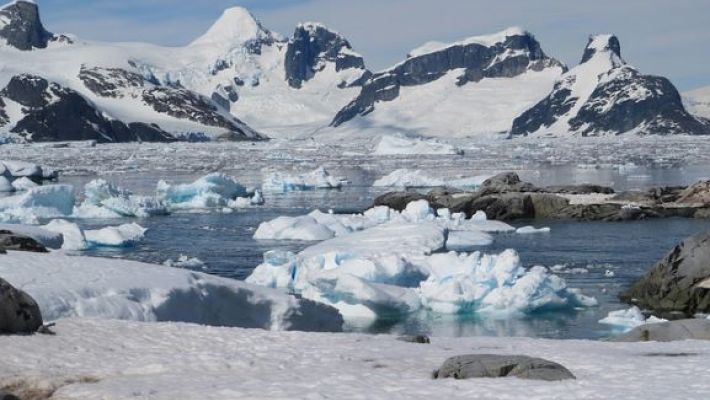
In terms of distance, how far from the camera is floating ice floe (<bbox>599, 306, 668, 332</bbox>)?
1955 cm

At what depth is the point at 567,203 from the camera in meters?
42.5

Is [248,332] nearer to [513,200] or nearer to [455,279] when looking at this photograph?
[455,279]

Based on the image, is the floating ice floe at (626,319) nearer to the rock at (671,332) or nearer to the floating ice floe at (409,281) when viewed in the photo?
the floating ice floe at (409,281)

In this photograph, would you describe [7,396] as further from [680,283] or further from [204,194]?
[204,194]

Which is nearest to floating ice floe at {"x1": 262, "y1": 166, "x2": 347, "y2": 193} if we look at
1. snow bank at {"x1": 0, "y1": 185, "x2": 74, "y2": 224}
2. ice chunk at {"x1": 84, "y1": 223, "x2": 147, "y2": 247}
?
snow bank at {"x1": 0, "y1": 185, "x2": 74, "y2": 224}

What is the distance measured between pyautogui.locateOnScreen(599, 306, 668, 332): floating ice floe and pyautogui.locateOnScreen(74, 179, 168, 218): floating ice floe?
2643 centimetres

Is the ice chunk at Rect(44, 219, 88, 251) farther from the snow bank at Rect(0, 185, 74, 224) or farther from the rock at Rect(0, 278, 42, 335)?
the rock at Rect(0, 278, 42, 335)

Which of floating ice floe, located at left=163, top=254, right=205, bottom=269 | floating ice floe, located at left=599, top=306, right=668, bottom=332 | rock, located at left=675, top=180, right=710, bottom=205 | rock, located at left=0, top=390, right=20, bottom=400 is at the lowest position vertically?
floating ice floe, located at left=599, top=306, right=668, bottom=332

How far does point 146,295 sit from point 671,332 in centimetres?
755

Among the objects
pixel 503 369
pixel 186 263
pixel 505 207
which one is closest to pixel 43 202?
pixel 186 263

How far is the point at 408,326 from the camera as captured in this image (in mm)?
20391

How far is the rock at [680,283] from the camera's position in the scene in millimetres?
21812

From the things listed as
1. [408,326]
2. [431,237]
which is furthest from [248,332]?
[431,237]

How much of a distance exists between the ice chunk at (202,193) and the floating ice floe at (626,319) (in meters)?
29.9
